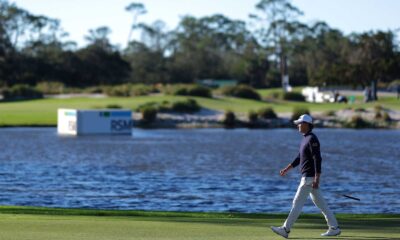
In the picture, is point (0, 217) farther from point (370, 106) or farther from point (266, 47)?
point (266, 47)

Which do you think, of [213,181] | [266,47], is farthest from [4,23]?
[213,181]

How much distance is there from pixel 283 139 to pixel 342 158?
18.1m

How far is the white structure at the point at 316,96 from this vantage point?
380 ft

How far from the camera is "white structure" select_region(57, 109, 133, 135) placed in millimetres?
70562

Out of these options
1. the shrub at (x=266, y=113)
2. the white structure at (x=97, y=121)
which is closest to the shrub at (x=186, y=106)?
the shrub at (x=266, y=113)

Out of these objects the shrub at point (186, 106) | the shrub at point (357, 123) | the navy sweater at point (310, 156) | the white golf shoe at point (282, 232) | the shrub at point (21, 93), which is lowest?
the shrub at point (357, 123)

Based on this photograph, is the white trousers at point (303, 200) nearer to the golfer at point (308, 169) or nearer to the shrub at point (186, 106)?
the golfer at point (308, 169)

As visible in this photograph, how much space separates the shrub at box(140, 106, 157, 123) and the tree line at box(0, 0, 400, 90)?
35.5 m

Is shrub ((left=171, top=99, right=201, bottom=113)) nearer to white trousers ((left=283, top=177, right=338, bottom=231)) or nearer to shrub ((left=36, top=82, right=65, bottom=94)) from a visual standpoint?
shrub ((left=36, top=82, right=65, bottom=94))

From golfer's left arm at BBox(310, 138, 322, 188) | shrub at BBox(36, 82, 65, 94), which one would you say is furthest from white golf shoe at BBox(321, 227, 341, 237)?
shrub at BBox(36, 82, 65, 94)

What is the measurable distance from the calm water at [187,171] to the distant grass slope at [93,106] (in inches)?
315

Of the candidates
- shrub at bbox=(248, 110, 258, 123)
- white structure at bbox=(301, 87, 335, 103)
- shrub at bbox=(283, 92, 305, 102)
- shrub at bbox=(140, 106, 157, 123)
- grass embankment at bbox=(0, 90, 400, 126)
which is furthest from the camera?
white structure at bbox=(301, 87, 335, 103)

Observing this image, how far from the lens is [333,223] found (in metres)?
17.2

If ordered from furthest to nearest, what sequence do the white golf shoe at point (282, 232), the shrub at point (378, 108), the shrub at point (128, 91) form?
the shrub at point (128, 91)
the shrub at point (378, 108)
the white golf shoe at point (282, 232)
